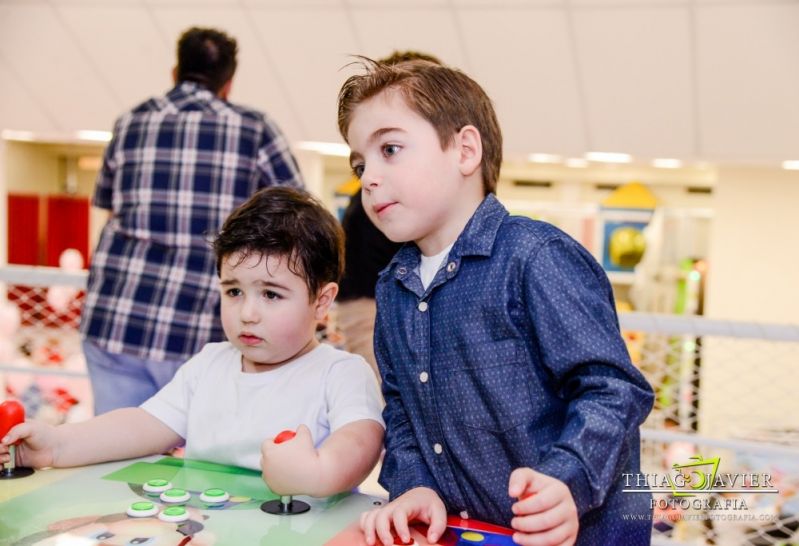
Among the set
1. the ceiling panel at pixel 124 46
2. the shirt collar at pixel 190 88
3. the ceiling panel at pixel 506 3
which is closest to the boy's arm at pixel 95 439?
the shirt collar at pixel 190 88

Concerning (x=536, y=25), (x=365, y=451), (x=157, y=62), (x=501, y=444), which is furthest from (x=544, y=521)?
(x=157, y=62)

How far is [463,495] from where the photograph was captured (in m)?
0.89

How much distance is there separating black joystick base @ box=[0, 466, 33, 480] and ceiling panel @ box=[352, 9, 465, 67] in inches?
116

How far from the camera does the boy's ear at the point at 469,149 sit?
0.90m

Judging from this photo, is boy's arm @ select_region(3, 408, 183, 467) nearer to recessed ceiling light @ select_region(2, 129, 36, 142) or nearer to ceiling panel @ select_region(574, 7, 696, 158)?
ceiling panel @ select_region(574, 7, 696, 158)

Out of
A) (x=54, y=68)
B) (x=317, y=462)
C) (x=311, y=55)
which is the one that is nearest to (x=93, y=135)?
(x=54, y=68)

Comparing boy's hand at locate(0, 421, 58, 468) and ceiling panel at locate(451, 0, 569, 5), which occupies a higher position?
ceiling panel at locate(451, 0, 569, 5)

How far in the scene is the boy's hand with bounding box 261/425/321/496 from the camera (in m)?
0.79

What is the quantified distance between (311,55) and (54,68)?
1554 millimetres

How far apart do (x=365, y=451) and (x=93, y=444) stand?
13.1 inches

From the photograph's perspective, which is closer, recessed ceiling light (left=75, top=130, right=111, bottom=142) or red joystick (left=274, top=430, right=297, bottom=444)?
red joystick (left=274, top=430, right=297, bottom=444)

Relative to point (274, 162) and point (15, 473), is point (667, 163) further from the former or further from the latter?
point (15, 473)

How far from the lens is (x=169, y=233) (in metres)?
1.70

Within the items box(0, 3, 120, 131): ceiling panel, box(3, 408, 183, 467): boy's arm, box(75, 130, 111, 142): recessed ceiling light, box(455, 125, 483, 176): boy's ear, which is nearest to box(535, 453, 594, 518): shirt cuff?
box(455, 125, 483, 176): boy's ear
